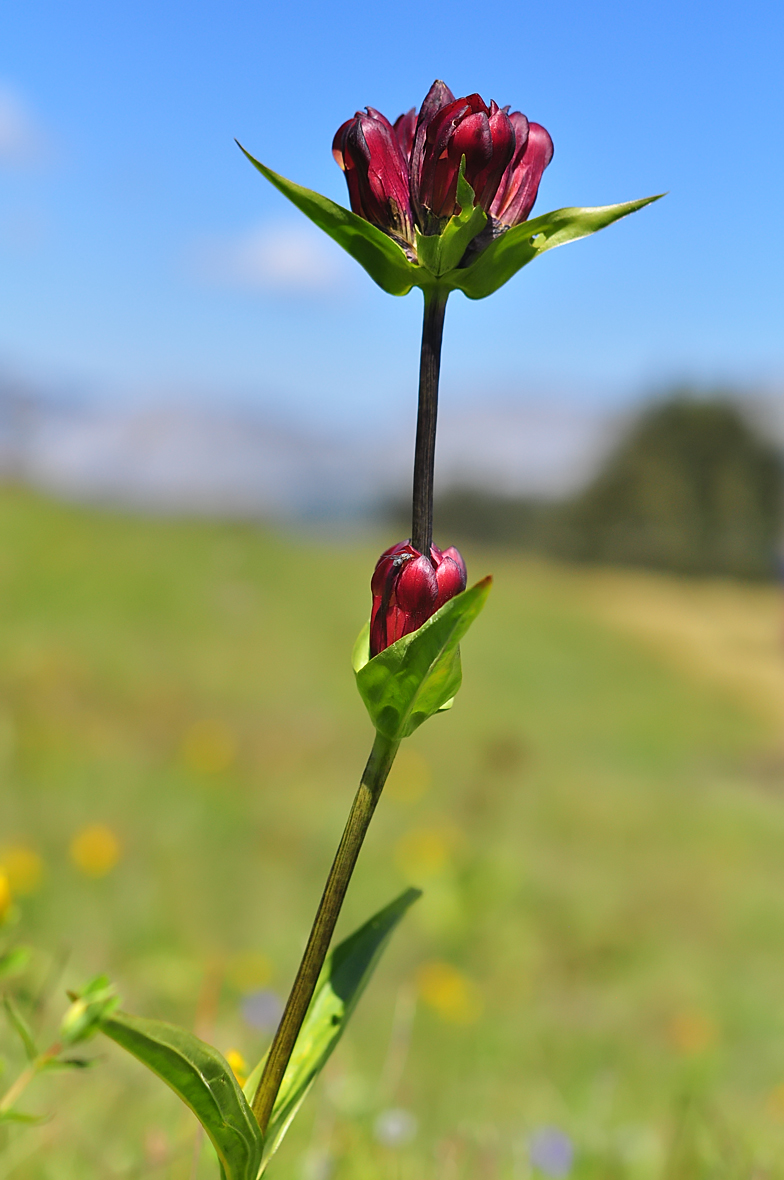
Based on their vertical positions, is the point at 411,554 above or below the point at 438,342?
below

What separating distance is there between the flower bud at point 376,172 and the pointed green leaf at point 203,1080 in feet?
1.76

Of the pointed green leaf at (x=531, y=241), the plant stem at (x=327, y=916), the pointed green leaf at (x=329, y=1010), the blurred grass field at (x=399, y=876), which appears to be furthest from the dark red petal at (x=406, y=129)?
the blurred grass field at (x=399, y=876)

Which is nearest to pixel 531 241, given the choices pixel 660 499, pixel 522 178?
pixel 522 178

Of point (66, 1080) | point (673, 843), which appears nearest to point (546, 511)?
point (673, 843)

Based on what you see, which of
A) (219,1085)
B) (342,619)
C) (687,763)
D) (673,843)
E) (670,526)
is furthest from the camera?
(670,526)

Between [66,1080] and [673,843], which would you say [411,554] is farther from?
[673,843]

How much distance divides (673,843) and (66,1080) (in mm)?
2608

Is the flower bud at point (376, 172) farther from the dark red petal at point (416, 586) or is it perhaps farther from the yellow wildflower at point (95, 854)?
the yellow wildflower at point (95, 854)

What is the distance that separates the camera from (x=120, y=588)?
5.61m

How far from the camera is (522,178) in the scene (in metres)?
0.68

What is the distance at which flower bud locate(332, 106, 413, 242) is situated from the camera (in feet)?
2.16

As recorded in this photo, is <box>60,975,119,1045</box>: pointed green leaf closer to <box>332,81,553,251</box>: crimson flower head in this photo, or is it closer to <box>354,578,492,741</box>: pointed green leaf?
<box>354,578,492,741</box>: pointed green leaf

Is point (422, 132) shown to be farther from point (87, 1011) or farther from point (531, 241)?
point (87, 1011)

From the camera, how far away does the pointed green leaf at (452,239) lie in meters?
0.62
